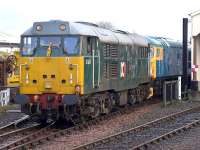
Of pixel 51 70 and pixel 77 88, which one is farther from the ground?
pixel 51 70

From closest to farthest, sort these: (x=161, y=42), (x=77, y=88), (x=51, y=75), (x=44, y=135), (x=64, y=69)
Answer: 1. (x=44, y=135)
2. (x=77, y=88)
3. (x=64, y=69)
4. (x=51, y=75)
5. (x=161, y=42)

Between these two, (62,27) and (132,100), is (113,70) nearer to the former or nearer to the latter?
(62,27)

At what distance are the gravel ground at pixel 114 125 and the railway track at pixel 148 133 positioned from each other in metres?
0.54

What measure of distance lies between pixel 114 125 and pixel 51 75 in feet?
9.06

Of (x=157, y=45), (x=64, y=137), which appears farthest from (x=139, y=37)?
(x=64, y=137)

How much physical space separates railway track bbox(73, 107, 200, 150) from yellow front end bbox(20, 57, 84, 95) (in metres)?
2.34

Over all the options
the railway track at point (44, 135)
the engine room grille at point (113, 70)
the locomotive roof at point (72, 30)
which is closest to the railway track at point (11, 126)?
the railway track at point (44, 135)

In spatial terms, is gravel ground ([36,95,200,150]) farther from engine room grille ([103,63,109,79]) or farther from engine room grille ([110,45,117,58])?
engine room grille ([110,45,117,58])

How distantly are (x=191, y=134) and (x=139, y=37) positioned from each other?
10.1m

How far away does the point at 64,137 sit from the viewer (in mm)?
14633

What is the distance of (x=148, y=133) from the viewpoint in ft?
49.4

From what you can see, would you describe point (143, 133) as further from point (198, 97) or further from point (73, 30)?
point (198, 97)

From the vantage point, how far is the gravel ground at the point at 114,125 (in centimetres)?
1352

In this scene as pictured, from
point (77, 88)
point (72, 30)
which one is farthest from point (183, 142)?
point (72, 30)
